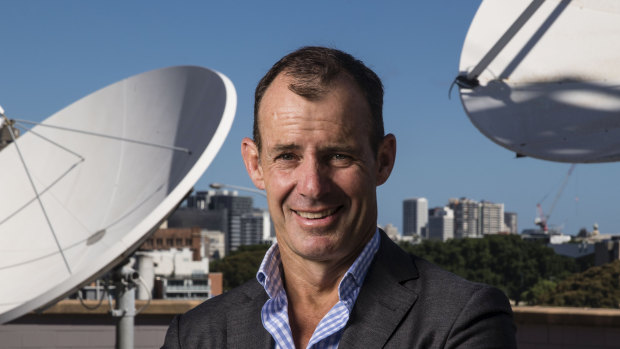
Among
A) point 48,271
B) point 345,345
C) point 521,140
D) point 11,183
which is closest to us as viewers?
point 345,345

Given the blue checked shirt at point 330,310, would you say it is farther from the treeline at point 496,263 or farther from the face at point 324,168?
the treeline at point 496,263

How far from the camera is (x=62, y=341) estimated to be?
1111 centimetres

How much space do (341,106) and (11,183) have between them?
977cm

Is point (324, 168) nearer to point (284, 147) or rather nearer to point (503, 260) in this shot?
point (284, 147)

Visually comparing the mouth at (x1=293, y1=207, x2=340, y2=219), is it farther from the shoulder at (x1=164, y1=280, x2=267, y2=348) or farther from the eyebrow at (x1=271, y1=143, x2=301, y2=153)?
the shoulder at (x1=164, y1=280, x2=267, y2=348)

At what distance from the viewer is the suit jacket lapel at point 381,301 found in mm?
2039

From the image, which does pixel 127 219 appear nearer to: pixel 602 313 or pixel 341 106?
pixel 602 313

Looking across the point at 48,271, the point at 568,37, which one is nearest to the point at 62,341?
the point at 48,271

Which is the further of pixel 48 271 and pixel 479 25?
pixel 479 25

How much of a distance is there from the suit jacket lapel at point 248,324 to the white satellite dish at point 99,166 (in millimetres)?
6166

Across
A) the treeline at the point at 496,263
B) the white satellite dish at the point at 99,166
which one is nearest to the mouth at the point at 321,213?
the white satellite dish at the point at 99,166

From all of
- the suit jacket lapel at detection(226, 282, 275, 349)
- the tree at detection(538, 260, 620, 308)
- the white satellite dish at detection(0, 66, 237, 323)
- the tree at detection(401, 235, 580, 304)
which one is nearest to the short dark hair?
the suit jacket lapel at detection(226, 282, 275, 349)

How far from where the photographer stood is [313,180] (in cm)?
204

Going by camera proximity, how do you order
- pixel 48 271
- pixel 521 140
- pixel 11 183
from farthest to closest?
1. pixel 11 183
2. pixel 521 140
3. pixel 48 271
